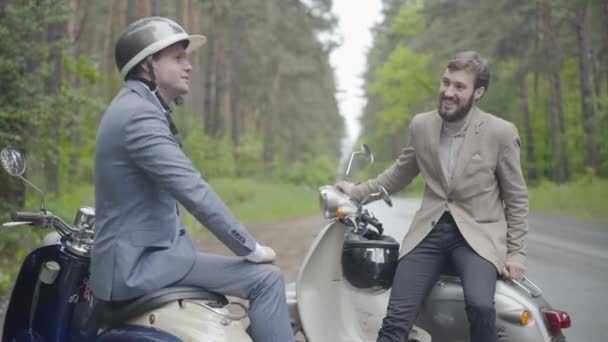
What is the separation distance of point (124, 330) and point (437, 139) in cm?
205

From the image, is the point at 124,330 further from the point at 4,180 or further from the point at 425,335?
the point at 4,180

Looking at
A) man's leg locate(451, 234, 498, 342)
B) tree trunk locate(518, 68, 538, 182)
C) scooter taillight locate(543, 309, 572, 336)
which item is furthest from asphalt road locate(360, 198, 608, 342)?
tree trunk locate(518, 68, 538, 182)

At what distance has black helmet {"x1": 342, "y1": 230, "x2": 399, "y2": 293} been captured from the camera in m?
4.34

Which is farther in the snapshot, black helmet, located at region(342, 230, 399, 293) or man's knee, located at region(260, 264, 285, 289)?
black helmet, located at region(342, 230, 399, 293)

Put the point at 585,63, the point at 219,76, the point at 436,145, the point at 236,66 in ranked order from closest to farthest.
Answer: the point at 436,145 → the point at 585,63 → the point at 219,76 → the point at 236,66

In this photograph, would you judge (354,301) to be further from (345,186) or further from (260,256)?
→ (260,256)

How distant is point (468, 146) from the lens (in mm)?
4172

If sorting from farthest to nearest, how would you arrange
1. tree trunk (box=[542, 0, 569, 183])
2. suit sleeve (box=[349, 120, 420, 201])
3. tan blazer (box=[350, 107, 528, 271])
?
1. tree trunk (box=[542, 0, 569, 183])
2. suit sleeve (box=[349, 120, 420, 201])
3. tan blazer (box=[350, 107, 528, 271])

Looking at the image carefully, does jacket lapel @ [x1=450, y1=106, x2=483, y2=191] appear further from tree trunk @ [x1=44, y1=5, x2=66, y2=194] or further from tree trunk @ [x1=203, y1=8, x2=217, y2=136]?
tree trunk @ [x1=203, y1=8, x2=217, y2=136]

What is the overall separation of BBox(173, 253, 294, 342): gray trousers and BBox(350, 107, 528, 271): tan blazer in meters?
1.14

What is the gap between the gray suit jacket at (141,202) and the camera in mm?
3090

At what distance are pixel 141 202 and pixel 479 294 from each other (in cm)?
177

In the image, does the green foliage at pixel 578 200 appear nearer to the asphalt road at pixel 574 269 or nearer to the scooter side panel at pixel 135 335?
the asphalt road at pixel 574 269

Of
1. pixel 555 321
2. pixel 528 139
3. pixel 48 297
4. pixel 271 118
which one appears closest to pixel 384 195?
pixel 555 321
